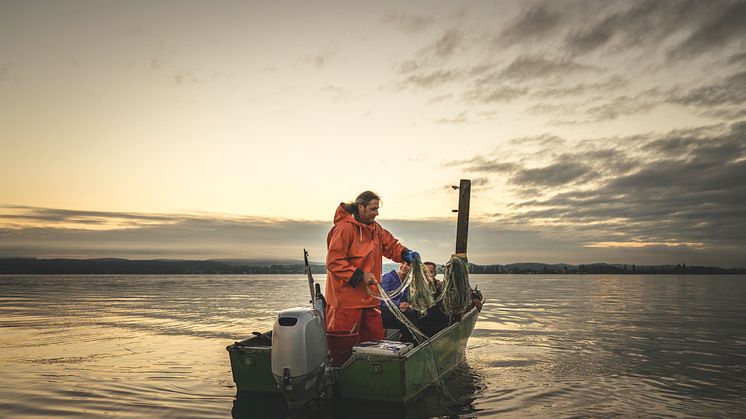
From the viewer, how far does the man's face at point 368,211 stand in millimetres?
6855

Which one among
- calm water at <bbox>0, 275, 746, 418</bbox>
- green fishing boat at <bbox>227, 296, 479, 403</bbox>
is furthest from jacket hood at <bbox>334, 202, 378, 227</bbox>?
calm water at <bbox>0, 275, 746, 418</bbox>

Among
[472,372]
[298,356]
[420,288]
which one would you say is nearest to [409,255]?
[420,288]

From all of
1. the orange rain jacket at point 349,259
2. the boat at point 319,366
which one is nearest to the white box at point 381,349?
the boat at point 319,366

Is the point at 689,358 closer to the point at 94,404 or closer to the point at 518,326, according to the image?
the point at 518,326

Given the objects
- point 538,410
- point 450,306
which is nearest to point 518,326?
point 450,306

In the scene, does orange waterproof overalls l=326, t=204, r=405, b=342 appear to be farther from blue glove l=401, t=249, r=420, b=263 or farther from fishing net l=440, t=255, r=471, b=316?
fishing net l=440, t=255, r=471, b=316

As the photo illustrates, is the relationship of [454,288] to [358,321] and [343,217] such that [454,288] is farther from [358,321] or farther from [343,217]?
[343,217]

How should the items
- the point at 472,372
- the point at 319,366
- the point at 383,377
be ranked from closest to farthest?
the point at 319,366 → the point at 383,377 → the point at 472,372

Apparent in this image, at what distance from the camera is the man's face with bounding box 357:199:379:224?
22.5 ft

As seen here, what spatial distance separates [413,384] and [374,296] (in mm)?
1224

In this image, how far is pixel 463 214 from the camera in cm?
1223

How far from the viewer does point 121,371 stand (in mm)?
9641

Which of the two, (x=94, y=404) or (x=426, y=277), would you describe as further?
(x=426, y=277)

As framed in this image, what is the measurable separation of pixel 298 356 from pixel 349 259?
152cm
